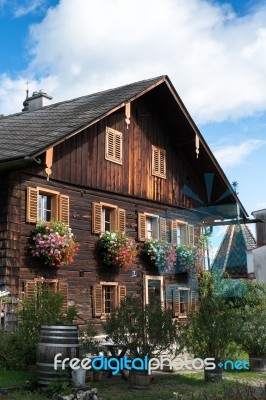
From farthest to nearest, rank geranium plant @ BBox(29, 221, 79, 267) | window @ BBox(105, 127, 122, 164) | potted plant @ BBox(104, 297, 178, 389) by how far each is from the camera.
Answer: window @ BBox(105, 127, 122, 164) < geranium plant @ BBox(29, 221, 79, 267) < potted plant @ BBox(104, 297, 178, 389)

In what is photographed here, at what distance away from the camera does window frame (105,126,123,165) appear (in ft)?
58.0

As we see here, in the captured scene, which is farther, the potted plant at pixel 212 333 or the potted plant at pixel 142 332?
the potted plant at pixel 212 333

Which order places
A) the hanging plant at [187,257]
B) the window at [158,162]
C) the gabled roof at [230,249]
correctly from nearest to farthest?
the hanging plant at [187,257] → the window at [158,162] → the gabled roof at [230,249]

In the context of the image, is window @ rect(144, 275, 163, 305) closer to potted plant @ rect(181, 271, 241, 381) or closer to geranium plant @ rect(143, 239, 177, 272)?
geranium plant @ rect(143, 239, 177, 272)

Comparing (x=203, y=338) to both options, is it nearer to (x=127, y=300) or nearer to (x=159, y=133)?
(x=127, y=300)

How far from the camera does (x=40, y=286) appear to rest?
13406 mm

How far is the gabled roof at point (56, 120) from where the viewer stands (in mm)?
14641

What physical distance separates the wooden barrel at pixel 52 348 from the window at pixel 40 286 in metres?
3.42

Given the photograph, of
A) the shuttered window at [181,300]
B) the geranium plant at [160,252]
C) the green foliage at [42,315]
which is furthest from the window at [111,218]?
the green foliage at [42,315]

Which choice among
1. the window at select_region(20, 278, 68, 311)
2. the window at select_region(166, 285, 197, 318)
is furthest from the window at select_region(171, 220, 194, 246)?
the window at select_region(20, 278, 68, 311)

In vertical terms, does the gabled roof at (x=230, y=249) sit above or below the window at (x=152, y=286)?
above

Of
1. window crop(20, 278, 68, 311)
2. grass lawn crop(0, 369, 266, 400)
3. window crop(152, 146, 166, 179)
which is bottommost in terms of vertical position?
grass lawn crop(0, 369, 266, 400)

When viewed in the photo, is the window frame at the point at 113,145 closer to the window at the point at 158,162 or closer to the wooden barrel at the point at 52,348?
the window at the point at 158,162

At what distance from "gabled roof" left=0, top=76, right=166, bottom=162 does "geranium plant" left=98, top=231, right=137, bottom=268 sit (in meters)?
3.45
